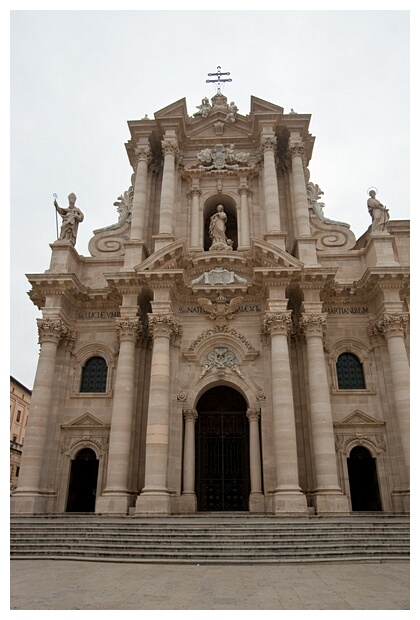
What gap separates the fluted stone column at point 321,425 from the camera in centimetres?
1780

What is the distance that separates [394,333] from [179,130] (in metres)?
15.9

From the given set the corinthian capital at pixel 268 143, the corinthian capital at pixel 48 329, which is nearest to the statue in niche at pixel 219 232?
the corinthian capital at pixel 268 143

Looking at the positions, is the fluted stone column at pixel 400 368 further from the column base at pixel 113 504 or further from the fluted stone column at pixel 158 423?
the column base at pixel 113 504

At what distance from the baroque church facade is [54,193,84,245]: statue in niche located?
69 mm

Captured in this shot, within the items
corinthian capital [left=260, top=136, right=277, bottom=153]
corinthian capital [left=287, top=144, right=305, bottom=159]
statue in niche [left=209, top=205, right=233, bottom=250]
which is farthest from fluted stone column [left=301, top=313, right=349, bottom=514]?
corinthian capital [left=260, top=136, right=277, bottom=153]

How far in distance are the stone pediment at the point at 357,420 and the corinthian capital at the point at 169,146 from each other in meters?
16.2

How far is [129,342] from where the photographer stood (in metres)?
20.8

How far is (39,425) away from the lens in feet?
65.0

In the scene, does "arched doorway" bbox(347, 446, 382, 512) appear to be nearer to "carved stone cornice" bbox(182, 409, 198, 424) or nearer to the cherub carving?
"carved stone cornice" bbox(182, 409, 198, 424)

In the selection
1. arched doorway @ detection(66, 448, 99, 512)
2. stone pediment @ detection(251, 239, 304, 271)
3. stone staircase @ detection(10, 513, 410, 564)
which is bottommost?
stone staircase @ detection(10, 513, 410, 564)

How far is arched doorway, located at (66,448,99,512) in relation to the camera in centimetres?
2087

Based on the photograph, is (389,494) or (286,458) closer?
(286,458)

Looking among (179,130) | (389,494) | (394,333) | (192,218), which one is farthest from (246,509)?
(179,130)

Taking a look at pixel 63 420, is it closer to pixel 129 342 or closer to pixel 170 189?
pixel 129 342
